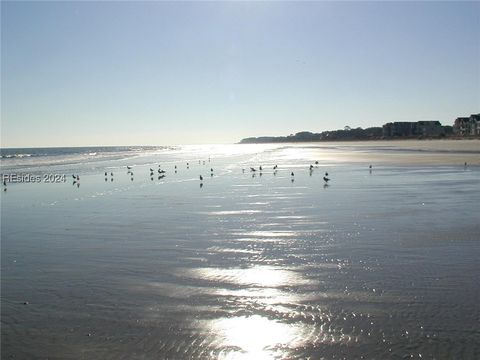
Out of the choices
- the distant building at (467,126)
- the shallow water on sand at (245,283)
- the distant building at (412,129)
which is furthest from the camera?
the distant building at (412,129)

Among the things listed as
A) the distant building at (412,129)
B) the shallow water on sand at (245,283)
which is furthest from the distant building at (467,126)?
the shallow water on sand at (245,283)

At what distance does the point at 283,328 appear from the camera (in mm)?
6918

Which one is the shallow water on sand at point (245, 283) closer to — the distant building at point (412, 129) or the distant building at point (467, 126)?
the distant building at point (467, 126)

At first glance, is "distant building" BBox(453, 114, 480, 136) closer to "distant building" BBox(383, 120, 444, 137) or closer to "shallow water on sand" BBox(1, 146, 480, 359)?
"distant building" BBox(383, 120, 444, 137)

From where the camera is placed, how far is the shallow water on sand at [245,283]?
255 inches

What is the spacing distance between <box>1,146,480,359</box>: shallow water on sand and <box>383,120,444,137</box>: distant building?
153502 mm

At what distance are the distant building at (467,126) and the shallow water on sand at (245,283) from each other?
126122 millimetres

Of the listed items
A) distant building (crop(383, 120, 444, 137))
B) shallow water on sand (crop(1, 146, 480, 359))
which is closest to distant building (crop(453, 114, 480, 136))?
distant building (crop(383, 120, 444, 137))

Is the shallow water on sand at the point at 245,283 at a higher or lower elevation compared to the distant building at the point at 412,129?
lower

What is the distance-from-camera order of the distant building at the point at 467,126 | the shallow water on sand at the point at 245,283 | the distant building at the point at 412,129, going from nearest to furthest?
the shallow water on sand at the point at 245,283, the distant building at the point at 467,126, the distant building at the point at 412,129

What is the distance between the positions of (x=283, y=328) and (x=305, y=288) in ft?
6.10

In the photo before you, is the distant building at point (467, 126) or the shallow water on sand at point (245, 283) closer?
the shallow water on sand at point (245, 283)

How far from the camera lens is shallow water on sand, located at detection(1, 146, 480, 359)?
255 inches

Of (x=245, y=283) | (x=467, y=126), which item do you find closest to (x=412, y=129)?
(x=467, y=126)
